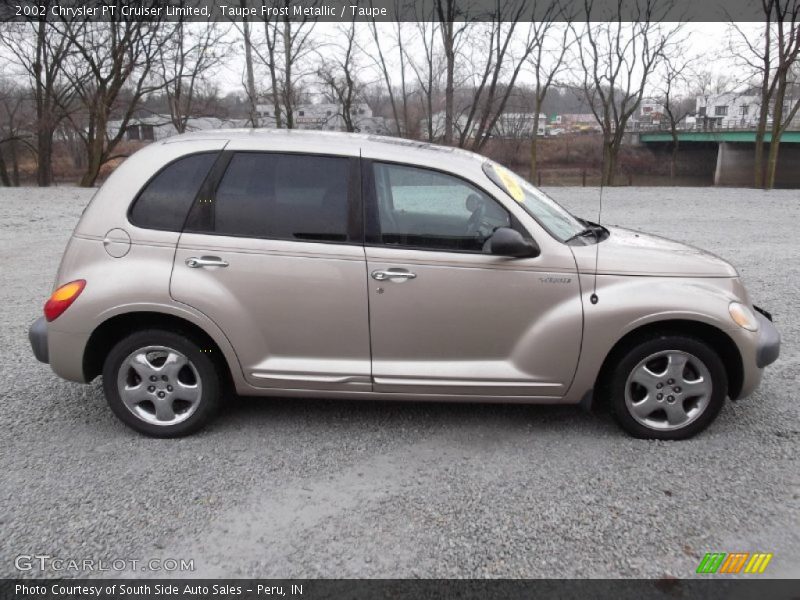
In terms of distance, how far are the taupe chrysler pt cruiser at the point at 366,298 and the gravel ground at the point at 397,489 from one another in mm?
292

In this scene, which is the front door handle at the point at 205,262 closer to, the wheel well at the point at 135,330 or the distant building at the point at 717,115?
the wheel well at the point at 135,330

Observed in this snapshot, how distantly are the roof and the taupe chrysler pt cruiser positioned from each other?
20 millimetres

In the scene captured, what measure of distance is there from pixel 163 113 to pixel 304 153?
31.1 m

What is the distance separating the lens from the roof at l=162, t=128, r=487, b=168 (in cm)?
354

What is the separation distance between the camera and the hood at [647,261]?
3.42 m

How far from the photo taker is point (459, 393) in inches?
137

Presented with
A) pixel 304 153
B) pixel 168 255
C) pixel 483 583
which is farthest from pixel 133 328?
pixel 483 583

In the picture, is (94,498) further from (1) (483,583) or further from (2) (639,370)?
(2) (639,370)

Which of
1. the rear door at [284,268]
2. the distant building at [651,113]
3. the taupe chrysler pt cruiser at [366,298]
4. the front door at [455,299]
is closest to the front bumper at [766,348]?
the taupe chrysler pt cruiser at [366,298]

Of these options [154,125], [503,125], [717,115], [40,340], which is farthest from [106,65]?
[717,115]

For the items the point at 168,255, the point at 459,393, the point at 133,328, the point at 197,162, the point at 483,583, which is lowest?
the point at 483,583

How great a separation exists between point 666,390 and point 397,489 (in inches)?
66.4

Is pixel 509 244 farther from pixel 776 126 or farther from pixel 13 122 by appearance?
pixel 13 122

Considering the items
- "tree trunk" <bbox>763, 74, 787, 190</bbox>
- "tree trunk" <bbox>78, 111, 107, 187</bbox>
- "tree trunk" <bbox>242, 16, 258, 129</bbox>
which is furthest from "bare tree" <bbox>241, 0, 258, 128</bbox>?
"tree trunk" <bbox>763, 74, 787, 190</bbox>
